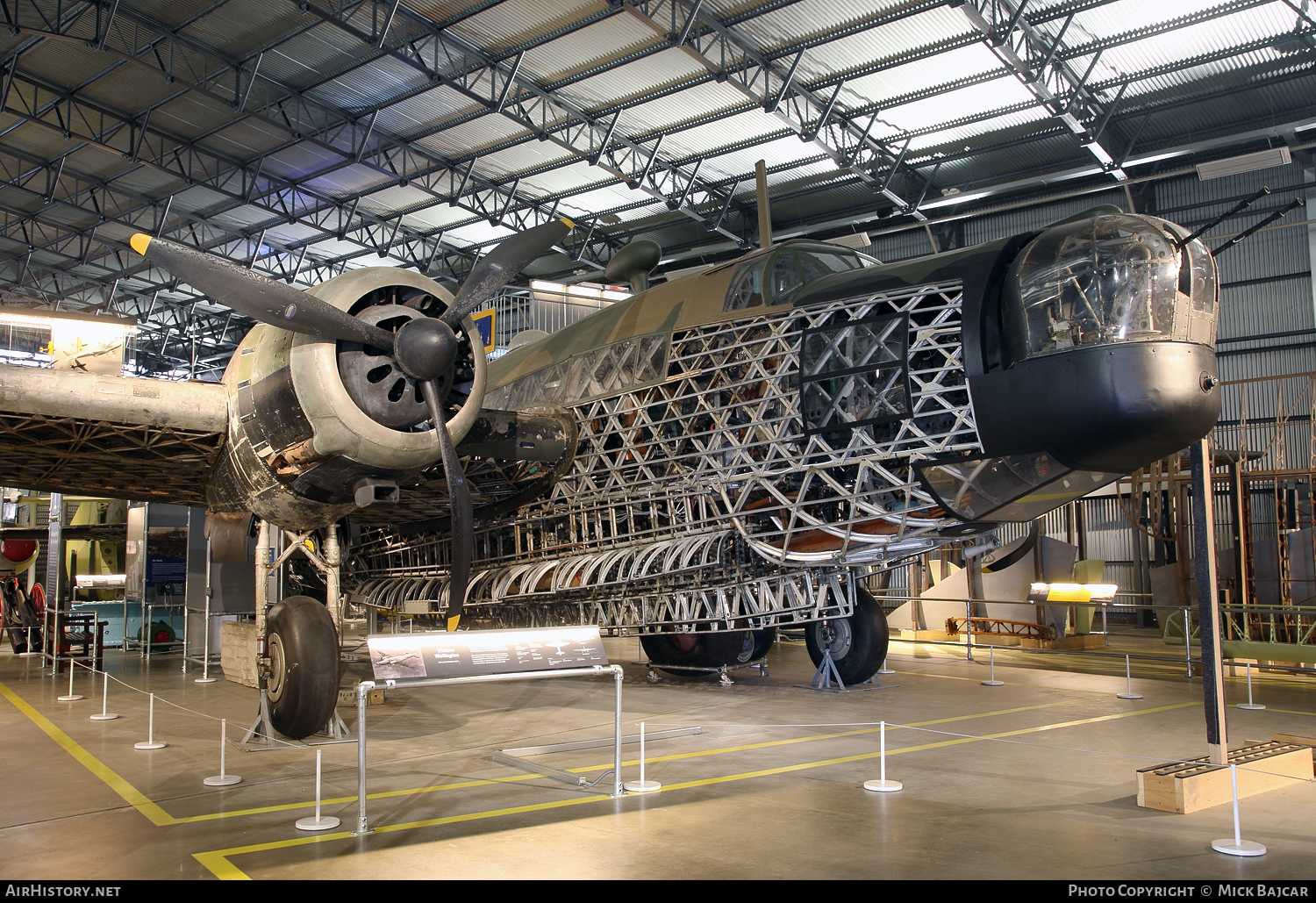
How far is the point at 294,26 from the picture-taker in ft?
64.6

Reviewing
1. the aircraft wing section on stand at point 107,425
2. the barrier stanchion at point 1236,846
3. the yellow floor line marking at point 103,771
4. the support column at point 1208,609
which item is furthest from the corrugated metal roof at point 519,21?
the barrier stanchion at point 1236,846

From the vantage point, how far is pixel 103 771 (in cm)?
845

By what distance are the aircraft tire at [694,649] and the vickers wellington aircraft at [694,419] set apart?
8.99ft

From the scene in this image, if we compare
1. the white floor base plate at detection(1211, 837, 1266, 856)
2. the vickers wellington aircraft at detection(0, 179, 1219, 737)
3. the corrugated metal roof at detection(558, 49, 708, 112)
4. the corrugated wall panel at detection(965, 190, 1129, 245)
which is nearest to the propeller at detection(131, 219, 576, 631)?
the vickers wellington aircraft at detection(0, 179, 1219, 737)

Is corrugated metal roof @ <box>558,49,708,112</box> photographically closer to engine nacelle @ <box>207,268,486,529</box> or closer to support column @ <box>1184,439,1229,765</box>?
→ engine nacelle @ <box>207,268,486,529</box>

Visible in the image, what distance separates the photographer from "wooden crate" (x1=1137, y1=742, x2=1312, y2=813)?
6.70 metres

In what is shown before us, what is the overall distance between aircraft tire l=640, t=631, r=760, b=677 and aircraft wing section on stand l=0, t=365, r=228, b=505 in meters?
6.74

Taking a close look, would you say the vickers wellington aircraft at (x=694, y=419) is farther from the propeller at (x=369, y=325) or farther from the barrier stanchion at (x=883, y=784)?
the barrier stanchion at (x=883, y=784)

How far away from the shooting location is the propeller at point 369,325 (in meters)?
8.38

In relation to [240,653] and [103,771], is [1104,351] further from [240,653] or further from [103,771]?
[240,653]

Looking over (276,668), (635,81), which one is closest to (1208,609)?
(276,668)

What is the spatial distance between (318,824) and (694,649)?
28.4 ft

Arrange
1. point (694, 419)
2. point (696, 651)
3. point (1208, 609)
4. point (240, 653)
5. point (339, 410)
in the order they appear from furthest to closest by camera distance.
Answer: point (696, 651) → point (240, 653) → point (694, 419) → point (339, 410) → point (1208, 609)

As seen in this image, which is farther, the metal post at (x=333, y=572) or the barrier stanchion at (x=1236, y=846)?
the metal post at (x=333, y=572)
